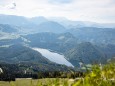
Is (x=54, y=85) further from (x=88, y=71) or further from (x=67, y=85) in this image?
(x=88, y=71)

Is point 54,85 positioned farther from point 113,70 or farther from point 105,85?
point 113,70

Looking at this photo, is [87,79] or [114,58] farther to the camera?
[114,58]

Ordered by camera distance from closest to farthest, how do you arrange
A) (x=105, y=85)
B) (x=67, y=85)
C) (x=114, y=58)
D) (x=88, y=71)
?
(x=105, y=85) < (x=67, y=85) < (x=88, y=71) < (x=114, y=58)

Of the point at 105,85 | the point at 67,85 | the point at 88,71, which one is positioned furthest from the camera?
the point at 88,71

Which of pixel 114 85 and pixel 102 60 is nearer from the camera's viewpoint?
pixel 114 85

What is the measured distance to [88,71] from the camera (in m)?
5.53

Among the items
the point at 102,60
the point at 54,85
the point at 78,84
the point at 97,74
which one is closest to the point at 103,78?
the point at 97,74

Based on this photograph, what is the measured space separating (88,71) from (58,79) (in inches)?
26.1

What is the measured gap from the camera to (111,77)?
5.61 meters

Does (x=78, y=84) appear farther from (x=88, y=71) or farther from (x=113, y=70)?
(x=113, y=70)

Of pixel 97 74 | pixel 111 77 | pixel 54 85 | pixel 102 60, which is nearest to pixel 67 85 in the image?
pixel 54 85

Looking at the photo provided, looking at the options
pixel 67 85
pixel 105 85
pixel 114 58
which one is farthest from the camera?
pixel 114 58

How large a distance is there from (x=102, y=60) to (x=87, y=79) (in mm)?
1838

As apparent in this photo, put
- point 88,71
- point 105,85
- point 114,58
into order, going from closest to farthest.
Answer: point 105,85 < point 88,71 < point 114,58
